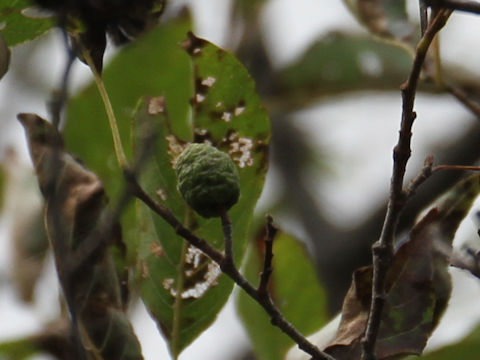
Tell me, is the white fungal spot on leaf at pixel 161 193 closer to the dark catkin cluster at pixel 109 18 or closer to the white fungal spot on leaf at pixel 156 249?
the white fungal spot on leaf at pixel 156 249

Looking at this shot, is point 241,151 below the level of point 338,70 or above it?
above

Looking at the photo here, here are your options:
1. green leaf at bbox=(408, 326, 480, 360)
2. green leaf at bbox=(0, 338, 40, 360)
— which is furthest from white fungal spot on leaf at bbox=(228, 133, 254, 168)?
green leaf at bbox=(0, 338, 40, 360)

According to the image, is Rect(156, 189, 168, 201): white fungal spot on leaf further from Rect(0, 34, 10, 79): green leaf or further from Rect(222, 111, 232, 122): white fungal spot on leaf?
Rect(0, 34, 10, 79): green leaf

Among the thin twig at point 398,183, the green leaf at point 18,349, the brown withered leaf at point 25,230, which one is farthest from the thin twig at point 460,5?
the brown withered leaf at point 25,230

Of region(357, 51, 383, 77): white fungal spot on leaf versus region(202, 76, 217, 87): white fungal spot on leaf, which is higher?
region(202, 76, 217, 87): white fungal spot on leaf

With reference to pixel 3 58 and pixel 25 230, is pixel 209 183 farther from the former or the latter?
pixel 25 230

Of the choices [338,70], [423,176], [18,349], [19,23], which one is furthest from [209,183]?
[338,70]

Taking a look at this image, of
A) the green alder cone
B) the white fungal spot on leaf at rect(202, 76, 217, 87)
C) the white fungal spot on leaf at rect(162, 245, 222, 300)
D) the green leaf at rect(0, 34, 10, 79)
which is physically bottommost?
the white fungal spot on leaf at rect(162, 245, 222, 300)

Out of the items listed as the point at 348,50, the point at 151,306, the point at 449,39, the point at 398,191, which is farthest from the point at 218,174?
the point at 449,39

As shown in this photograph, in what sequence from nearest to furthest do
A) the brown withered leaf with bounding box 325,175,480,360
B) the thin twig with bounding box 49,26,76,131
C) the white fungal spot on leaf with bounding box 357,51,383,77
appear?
the thin twig with bounding box 49,26,76,131 → the brown withered leaf with bounding box 325,175,480,360 → the white fungal spot on leaf with bounding box 357,51,383,77
